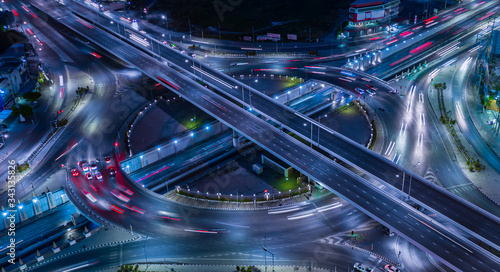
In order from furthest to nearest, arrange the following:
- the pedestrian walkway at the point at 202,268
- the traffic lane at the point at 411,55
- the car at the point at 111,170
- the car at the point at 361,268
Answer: the traffic lane at the point at 411,55
the car at the point at 111,170
the pedestrian walkway at the point at 202,268
the car at the point at 361,268

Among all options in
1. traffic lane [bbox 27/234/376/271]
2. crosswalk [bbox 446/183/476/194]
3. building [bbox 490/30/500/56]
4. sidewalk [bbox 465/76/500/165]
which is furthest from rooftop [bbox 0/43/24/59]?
building [bbox 490/30/500/56]

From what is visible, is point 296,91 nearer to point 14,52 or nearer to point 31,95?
point 31,95

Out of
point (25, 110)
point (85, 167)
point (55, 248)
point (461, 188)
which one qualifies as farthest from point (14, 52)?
point (461, 188)

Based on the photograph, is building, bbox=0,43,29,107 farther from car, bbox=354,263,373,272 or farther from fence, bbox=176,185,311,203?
car, bbox=354,263,373,272

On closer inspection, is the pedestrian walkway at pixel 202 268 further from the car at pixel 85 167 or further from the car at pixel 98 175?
the car at pixel 85 167

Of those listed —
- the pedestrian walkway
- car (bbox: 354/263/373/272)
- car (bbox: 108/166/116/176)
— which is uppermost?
car (bbox: 108/166/116/176)

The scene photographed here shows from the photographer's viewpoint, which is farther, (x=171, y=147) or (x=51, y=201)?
(x=171, y=147)

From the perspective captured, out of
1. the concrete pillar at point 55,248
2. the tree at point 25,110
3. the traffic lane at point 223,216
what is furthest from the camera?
the tree at point 25,110

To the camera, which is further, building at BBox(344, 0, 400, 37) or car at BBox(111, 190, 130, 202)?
building at BBox(344, 0, 400, 37)

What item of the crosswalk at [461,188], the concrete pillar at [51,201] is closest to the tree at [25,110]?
the concrete pillar at [51,201]

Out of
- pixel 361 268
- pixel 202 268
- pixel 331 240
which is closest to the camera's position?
pixel 361 268
